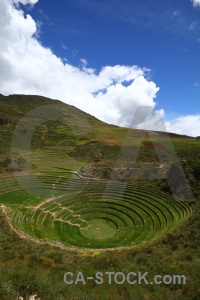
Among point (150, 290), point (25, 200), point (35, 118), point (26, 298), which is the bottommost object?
point (150, 290)

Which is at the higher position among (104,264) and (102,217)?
(102,217)

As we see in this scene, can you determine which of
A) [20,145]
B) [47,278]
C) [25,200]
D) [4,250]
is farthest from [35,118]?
[47,278]

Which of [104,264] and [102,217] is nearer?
[104,264]

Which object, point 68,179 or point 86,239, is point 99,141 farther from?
point 86,239

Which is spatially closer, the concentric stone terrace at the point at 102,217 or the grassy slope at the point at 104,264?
the grassy slope at the point at 104,264

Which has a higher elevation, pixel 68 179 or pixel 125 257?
pixel 68 179

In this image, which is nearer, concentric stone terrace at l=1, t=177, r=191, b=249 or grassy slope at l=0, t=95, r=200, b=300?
grassy slope at l=0, t=95, r=200, b=300

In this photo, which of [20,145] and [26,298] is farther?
[20,145]

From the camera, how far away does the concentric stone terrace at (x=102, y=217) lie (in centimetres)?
2819

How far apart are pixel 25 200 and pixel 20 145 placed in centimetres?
4595

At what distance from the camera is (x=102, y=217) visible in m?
34.0

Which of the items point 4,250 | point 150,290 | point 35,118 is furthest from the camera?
point 35,118

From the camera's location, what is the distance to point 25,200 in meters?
38.6

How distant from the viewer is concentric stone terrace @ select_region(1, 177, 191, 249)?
28188 millimetres
